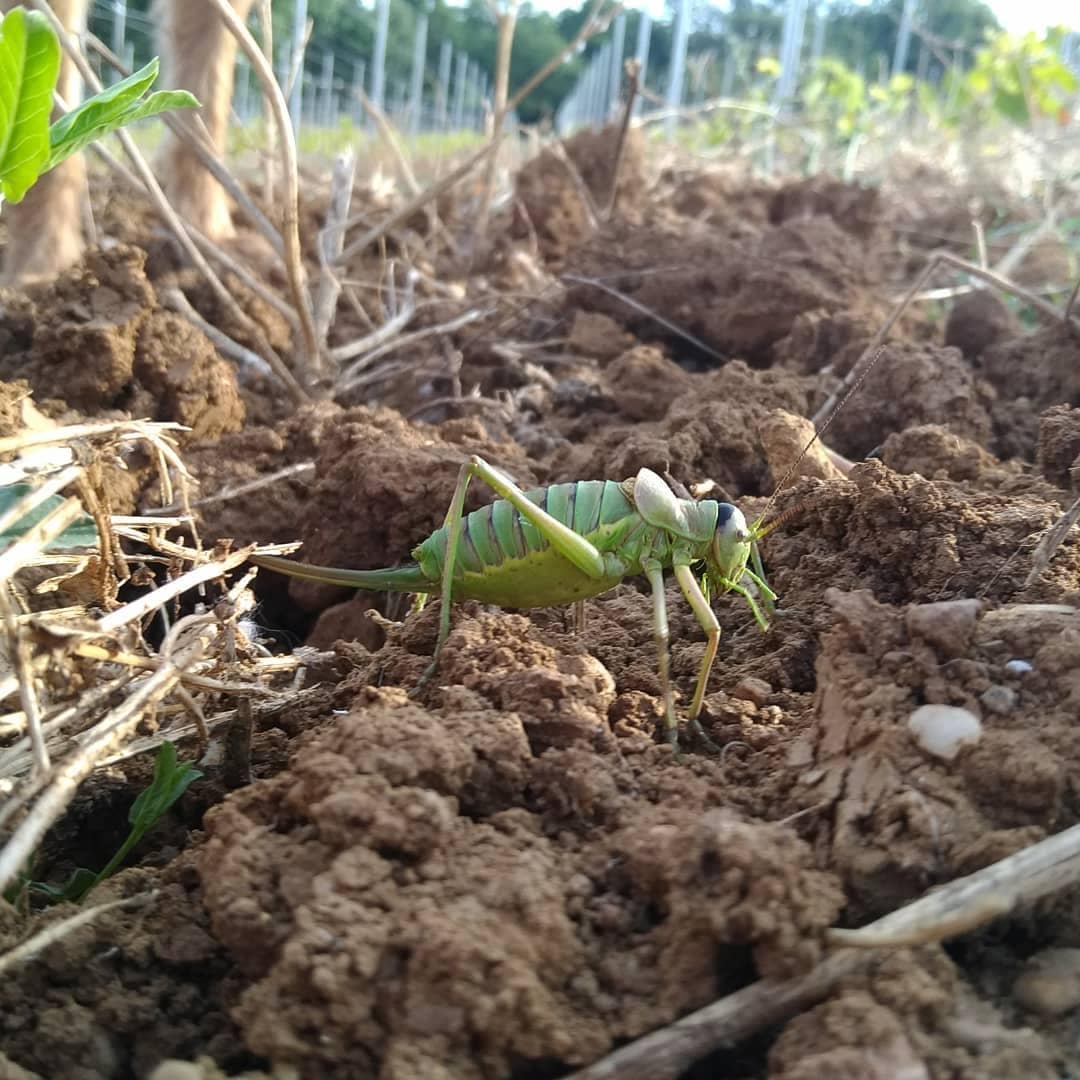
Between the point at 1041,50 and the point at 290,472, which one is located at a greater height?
the point at 1041,50

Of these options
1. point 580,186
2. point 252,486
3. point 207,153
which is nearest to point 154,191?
point 207,153

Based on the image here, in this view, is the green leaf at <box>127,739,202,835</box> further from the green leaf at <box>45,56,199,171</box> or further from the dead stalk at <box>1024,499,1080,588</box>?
the dead stalk at <box>1024,499,1080,588</box>

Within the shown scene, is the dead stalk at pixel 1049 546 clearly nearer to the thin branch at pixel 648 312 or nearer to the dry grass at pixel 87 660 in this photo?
the dry grass at pixel 87 660

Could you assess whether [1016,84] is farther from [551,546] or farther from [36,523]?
[36,523]

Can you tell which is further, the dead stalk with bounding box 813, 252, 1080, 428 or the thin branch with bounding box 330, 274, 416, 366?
the thin branch with bounding box 330, 274, 416, 366

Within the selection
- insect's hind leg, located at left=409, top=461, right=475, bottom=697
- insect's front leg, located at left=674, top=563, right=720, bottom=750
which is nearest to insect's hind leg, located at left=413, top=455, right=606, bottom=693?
insect's hind leg, located at left=409, top=461, right=475, bottom=697

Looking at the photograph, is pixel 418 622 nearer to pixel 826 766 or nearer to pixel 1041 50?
pixel 826 766

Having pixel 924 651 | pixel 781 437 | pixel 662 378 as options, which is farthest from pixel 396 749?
pixel 662 378
